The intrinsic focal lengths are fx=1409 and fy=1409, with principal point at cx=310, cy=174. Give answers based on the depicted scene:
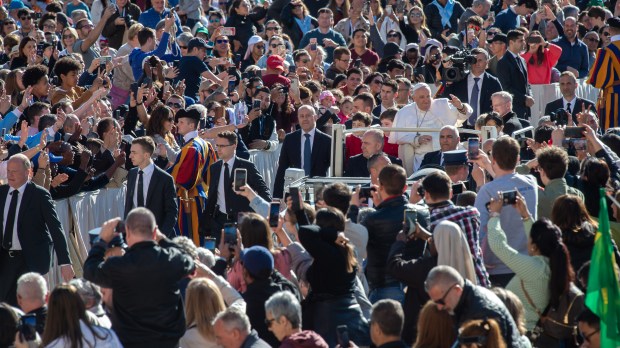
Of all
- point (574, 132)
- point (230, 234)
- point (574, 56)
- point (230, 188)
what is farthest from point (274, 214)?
point (574, 56)

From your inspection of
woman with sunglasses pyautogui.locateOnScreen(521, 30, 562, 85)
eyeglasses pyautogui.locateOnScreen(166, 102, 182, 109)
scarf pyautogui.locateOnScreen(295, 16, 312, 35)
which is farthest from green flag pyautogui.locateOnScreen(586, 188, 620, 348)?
scarf pyautogui.locateOnScreen(295, 16, 312, 35)

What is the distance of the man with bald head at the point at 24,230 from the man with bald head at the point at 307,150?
3675 mm

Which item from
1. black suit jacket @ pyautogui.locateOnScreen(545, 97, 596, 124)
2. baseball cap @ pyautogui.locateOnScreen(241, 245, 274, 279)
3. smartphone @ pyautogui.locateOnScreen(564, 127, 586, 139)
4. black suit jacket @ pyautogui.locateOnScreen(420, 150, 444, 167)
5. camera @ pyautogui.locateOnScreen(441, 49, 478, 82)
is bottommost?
black suit jacket @ pyautogui.locateOnScreen(545, 97, 596, 124)

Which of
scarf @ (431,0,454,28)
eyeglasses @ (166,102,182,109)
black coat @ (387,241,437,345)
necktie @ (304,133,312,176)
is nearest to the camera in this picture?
black coat @ (387,241,437,345)

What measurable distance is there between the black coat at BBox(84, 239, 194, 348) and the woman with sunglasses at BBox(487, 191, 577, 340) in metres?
2.12

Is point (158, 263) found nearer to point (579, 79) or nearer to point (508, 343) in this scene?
point (508, 343)

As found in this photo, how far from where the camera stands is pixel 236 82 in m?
18.5

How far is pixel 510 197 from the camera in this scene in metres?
9.41

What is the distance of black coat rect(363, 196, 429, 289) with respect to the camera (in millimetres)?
9773

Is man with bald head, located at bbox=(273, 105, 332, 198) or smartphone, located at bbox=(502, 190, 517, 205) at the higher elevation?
smartphone, located at bbox=(502, 190, 517, 205)

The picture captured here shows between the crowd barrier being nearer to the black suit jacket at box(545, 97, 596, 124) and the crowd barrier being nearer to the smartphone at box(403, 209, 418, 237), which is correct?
the smartphone at box(403, 209, 418, 237)

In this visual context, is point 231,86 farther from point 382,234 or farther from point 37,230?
point 382,234

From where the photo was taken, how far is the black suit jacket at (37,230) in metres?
11.4

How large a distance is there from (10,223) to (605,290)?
5.42 meters
